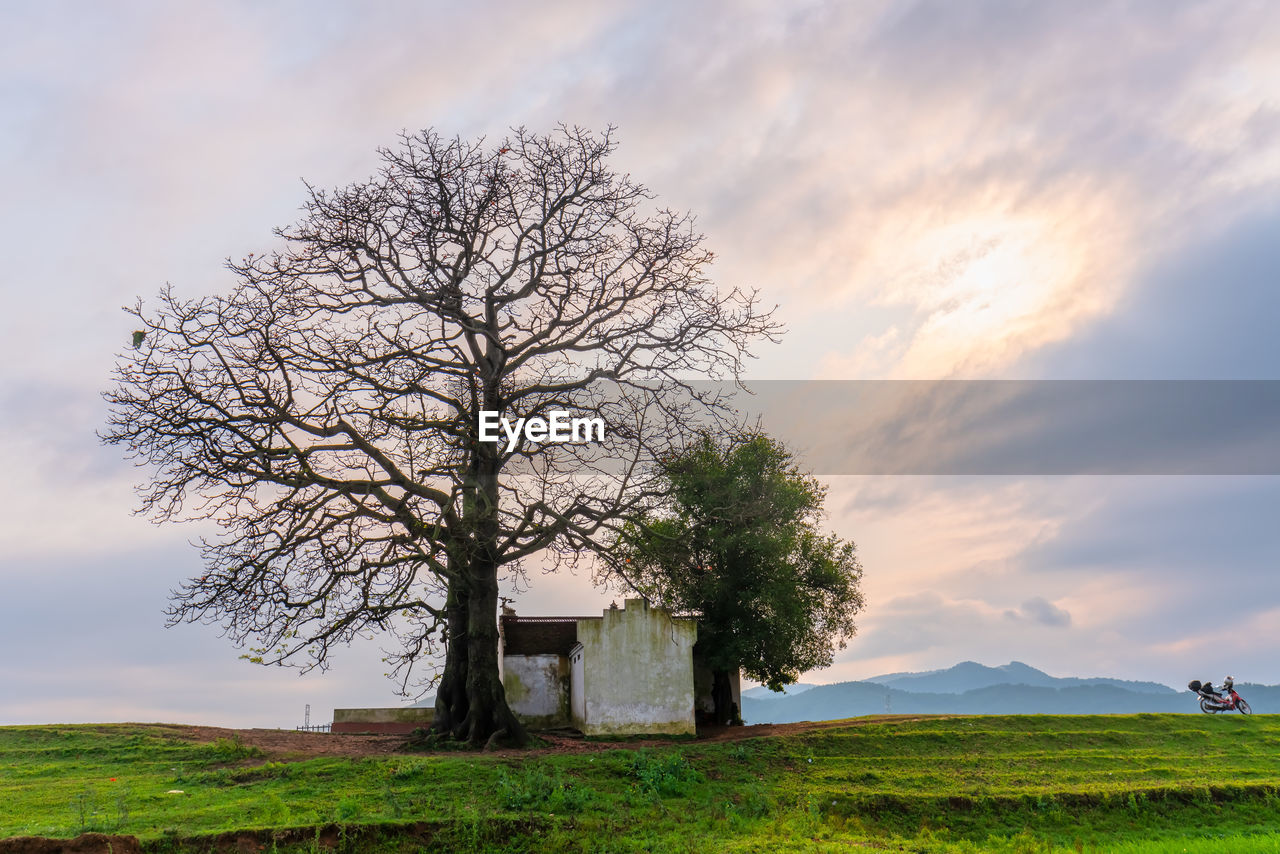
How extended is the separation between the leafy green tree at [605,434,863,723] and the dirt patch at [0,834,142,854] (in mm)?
16592

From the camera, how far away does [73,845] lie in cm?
1355

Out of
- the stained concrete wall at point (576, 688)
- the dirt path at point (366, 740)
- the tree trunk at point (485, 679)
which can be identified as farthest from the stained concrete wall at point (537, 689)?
the tree trunk at point (485, 679)

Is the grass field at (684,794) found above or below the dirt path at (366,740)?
below

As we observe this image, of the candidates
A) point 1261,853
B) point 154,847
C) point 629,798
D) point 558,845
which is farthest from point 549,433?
point 1261,853

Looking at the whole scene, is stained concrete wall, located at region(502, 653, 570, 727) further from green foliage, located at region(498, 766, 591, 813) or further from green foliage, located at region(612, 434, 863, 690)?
green foliage, located at region(498, 766, 591, 813)

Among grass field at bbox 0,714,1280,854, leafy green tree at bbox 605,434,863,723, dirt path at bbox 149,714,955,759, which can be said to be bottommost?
grass field at bbox 0,714,1280,854

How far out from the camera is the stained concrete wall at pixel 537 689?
103 ft

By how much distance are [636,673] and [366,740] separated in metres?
7.51

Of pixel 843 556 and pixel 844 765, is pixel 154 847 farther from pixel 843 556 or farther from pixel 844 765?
pixel 843 556

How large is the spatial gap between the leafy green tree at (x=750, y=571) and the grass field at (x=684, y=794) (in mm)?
5175

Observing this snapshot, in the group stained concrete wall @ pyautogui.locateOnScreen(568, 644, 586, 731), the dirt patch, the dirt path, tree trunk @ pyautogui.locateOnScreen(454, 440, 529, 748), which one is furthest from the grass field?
stained concrete wall @ pyautogui.locateOnScreen(568, 644, 586, 731)

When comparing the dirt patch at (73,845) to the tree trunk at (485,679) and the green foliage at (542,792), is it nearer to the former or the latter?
the green foliage at (542,792)

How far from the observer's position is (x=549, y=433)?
24.0m

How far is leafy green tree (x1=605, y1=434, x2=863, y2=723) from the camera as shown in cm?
3086
